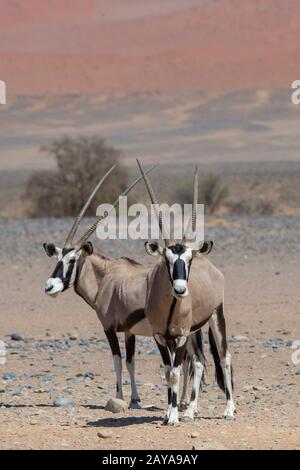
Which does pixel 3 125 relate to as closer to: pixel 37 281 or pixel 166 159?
pixel 166 159

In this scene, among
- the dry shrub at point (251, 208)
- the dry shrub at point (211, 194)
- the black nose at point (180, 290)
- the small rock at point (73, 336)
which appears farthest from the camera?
the dry shrub at point (211, 194)

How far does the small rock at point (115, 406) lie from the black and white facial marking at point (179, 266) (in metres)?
1.47

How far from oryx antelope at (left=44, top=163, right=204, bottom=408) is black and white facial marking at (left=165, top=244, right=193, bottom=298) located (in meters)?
1.14

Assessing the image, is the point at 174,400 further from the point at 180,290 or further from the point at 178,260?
the point at 178,260

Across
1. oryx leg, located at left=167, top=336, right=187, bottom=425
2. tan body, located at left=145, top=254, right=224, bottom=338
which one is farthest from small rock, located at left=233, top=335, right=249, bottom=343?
oryx leg, located at left=167, top=336, right=187, bottom=425

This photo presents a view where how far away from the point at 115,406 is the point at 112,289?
3.24 feet

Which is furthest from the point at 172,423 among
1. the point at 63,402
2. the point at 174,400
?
the point at 63,402

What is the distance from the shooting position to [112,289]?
33.9 feet

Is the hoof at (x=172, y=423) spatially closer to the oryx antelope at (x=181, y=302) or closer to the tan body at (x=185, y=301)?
the oryx antelope at (x=181, y=302)

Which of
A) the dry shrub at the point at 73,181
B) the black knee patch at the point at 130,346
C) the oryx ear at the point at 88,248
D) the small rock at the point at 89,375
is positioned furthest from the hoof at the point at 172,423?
the dry shrub at the point at 73,181

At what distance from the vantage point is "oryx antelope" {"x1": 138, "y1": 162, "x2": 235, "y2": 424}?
8883 mm

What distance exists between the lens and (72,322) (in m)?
15.8

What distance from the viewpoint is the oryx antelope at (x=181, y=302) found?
8.88 metres

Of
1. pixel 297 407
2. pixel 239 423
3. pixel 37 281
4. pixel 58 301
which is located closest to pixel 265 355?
pixel 297 407
